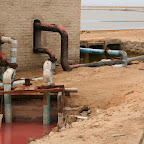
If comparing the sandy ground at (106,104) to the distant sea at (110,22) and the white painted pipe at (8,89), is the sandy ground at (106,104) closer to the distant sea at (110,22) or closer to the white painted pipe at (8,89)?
the white painted pipe at (8,89)

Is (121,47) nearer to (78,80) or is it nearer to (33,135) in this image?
(78,80)

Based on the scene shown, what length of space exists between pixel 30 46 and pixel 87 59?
545 cm

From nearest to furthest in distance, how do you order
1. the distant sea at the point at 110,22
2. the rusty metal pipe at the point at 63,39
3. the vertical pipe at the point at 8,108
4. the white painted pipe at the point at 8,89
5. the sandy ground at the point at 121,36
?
the white painted pipe at the point at 8,89
the vertical pipe at the point at 8,108
the rusty metal pipe at the point at 63,39
the sandy ground at the point at 121,36
the distant sea at the point at 110,22

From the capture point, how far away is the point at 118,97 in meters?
11.1

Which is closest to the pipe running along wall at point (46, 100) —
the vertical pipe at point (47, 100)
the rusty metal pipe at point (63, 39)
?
the vertical pipe at point (47, 100)

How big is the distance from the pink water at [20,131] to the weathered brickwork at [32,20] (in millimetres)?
4544

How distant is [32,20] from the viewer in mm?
15523

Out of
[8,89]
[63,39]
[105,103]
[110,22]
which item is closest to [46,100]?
[8,89]

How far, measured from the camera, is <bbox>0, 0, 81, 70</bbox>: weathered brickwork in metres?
14.9

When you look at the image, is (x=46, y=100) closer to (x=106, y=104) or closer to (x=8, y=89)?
(x=8, y=89)

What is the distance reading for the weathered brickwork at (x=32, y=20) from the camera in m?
14.9

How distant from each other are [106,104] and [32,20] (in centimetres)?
612

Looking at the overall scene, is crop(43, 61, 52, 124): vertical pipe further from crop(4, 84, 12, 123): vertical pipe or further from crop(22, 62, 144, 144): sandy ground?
crop(4, 84, 12, 123): vertical pipe

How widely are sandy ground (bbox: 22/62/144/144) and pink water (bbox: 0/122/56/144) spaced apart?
1.14 m
